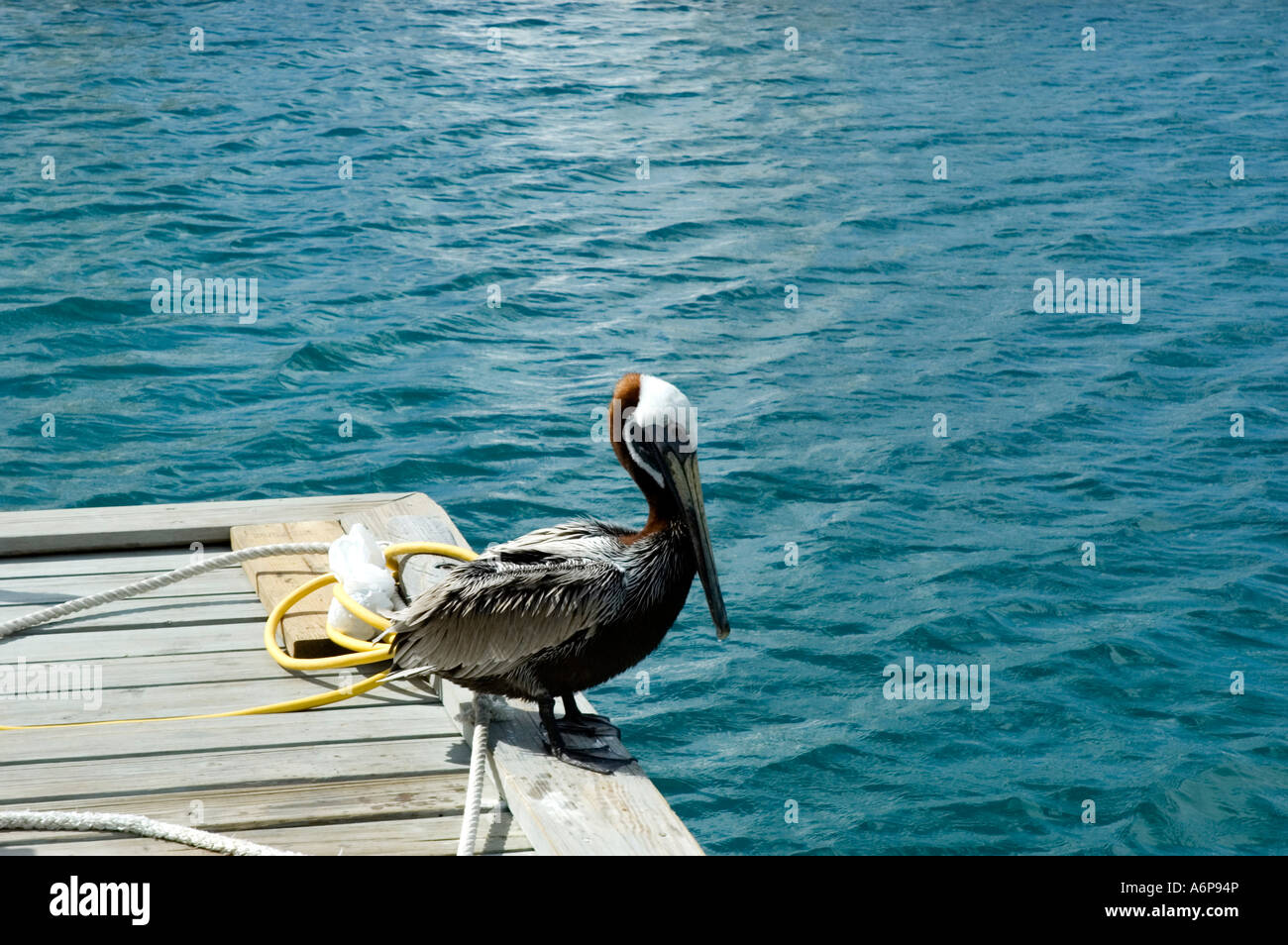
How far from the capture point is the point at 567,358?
438 inches

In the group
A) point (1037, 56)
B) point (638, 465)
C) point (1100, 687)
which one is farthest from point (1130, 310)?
point (1037, 56)

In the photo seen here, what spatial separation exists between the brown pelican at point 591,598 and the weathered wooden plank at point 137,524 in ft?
6.33

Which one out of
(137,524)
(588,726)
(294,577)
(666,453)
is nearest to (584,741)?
(588,726)

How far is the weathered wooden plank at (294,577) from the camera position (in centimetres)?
452

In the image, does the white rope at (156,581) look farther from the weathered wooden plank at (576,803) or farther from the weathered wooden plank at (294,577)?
the weathered wooden plank at (576,803)

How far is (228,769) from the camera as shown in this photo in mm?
3846

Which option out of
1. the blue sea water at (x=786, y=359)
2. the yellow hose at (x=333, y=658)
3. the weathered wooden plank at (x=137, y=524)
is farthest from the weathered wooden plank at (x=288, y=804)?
the blue sea water at (x=786, y=359)

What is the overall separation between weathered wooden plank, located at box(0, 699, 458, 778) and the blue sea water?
210 cm

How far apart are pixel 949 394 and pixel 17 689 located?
7447mm

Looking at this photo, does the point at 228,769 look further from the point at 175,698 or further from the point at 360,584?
the point at 360,584

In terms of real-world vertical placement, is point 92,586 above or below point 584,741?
above

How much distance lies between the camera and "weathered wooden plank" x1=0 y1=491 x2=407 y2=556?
17.5 ft

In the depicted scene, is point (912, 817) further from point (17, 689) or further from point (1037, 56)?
point (1037, 56)

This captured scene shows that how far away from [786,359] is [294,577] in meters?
6.68
